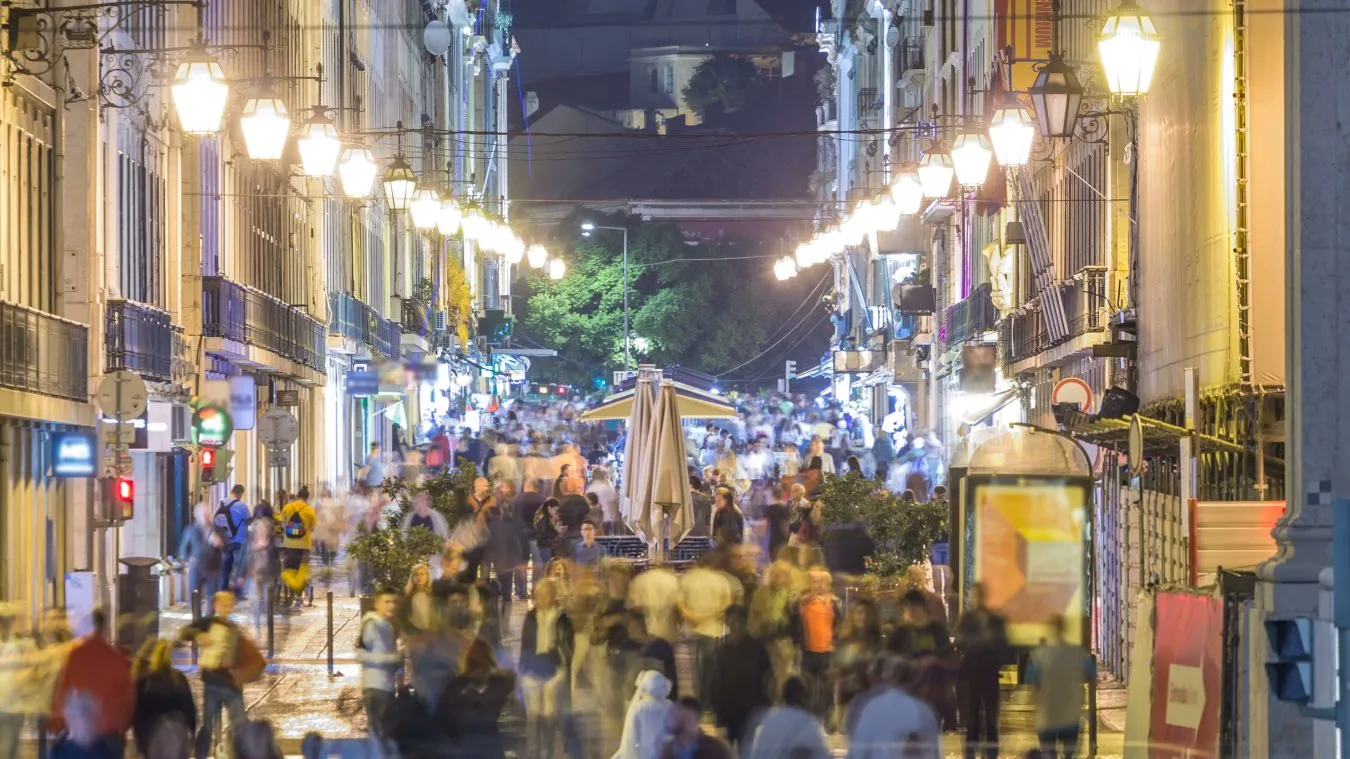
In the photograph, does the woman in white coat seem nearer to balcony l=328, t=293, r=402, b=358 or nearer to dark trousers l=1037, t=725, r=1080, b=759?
dark trousers l=1037, t=725, r=1080, b=759

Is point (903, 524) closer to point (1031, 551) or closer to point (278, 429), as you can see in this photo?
point (1031, 551)

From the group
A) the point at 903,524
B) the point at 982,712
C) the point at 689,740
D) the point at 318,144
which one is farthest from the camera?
the point at 903,524

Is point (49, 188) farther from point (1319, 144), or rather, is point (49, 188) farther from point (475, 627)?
point (1319, 144)

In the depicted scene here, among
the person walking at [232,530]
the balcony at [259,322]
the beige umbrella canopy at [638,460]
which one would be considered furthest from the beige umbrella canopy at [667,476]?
the balcony at [259,322]

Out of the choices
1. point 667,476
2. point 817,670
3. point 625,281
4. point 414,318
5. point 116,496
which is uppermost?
point 625,281

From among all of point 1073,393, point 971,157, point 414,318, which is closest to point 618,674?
point 971,157

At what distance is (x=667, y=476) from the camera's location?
96.2ft

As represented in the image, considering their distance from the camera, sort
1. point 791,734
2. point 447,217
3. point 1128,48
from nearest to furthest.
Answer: point 791,734 → point 1128,48 → point 447,217

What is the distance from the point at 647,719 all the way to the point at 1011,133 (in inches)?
454

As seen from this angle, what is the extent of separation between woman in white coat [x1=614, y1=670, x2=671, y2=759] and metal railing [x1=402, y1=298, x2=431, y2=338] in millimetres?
51456

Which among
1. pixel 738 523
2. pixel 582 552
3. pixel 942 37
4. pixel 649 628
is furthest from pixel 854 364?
pixel 649 628

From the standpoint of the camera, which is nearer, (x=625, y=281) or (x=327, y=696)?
(x=327, y=696)

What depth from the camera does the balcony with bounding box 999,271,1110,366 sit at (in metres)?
31.4

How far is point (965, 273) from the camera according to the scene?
2190 inches
